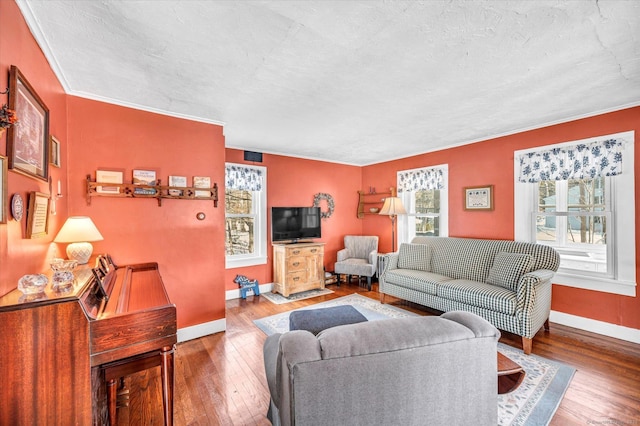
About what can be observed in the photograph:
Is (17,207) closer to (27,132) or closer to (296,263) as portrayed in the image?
(27,132)

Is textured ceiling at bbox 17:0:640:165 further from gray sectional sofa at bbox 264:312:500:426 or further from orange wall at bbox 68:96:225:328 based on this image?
gray sectional sofa at bbox 264:312:500:426

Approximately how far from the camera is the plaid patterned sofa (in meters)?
2.59

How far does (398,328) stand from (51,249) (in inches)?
92.9

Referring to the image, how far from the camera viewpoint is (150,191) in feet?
8.65

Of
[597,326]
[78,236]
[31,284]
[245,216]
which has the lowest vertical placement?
[597,326]

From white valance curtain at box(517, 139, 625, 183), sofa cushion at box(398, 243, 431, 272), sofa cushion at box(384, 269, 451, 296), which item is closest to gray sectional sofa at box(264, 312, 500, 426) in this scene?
sofa cushion at box(384, 269, 451, 296)

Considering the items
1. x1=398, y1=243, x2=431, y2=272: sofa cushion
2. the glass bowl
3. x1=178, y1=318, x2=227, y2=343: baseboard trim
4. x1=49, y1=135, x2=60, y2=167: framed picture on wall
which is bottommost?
x1=178, y1=318, x2=227, y2=343: baseboard trim

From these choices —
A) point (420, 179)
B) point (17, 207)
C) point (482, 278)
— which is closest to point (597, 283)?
point (482, 278)

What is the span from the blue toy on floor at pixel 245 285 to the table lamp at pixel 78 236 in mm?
2310

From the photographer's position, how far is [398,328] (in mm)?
981

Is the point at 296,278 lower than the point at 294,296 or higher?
higher

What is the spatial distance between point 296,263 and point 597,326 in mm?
3724

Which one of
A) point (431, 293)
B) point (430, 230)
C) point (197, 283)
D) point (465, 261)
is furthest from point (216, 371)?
point (430, 230)

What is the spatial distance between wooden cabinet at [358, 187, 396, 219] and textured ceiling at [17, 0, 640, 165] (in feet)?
7.98
